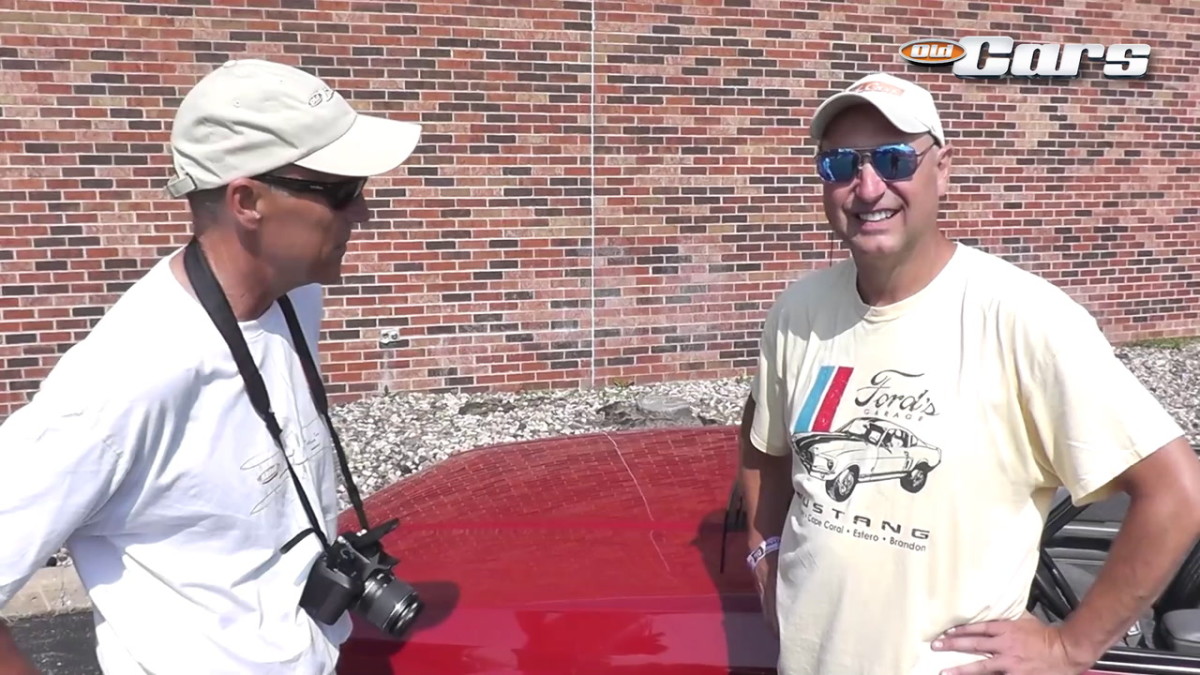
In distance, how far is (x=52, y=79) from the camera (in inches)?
219

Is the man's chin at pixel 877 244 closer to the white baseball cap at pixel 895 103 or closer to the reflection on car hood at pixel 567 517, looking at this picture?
the white baseball cap at pixel 895 103

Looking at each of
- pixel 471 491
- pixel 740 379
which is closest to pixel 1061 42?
pixel 740 379

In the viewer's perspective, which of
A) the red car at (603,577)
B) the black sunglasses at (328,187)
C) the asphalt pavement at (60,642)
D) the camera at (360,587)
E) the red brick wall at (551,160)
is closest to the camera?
the black sunglasses at (328,187)

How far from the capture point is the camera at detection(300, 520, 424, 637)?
1672 millimetres

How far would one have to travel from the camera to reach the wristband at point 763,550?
196 cm

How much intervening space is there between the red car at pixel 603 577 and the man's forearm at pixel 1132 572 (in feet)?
1.05

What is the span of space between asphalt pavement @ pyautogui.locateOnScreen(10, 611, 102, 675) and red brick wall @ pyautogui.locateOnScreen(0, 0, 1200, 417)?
7.81 feet

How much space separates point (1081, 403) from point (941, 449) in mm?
221

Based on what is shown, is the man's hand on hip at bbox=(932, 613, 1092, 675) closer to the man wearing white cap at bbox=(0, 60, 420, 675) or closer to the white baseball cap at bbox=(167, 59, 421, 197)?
the man wearing white cap at bbox=(0, 60, 420, 675)

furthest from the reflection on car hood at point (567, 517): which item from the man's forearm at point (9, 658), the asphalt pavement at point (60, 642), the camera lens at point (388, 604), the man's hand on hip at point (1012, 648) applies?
the asphalt pavement at point (60, 642)

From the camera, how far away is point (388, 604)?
180cm

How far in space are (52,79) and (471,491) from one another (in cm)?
452

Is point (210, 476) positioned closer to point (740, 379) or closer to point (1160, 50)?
point (740, 379)
